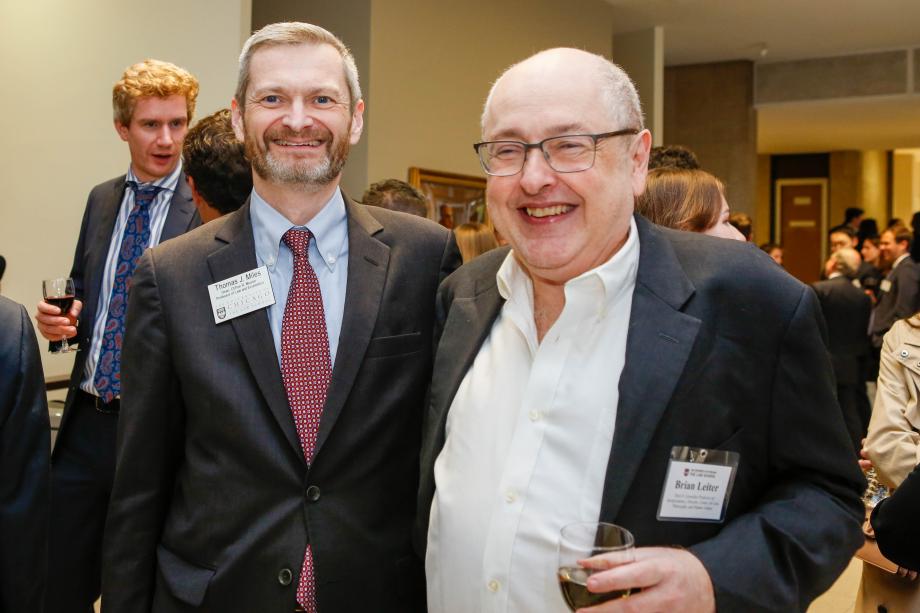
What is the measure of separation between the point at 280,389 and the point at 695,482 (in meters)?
0.78

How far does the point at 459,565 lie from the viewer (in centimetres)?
152

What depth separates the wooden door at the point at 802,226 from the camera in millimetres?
18500

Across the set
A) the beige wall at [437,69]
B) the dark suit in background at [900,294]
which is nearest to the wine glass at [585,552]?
the beige wall at [437,69]

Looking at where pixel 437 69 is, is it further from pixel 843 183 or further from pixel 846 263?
pixel 843 183

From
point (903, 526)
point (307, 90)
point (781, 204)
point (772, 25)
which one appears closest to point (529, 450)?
point (903, 526)

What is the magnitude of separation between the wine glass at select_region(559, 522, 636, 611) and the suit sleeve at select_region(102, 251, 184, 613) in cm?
95

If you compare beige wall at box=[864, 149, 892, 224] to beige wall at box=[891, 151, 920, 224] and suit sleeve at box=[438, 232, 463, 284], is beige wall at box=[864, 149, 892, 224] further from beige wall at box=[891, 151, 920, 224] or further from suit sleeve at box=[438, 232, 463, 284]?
suit sleeve at box=[438, 232, 463, 284]

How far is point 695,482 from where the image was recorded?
1372mm

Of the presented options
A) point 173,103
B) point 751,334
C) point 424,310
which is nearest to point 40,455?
point 424,310

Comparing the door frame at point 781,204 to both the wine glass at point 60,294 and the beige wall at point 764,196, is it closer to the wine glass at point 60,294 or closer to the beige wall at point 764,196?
the beige wall at point 764,196

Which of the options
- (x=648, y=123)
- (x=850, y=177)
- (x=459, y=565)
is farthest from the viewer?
(x=850, y=177)

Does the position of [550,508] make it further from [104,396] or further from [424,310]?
[104,396]

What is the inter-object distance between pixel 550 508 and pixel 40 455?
1.01m

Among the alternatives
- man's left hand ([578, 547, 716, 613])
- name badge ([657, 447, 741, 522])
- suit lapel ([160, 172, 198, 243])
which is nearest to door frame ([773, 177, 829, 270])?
suit lapel ([160, 172, 198, 243])
